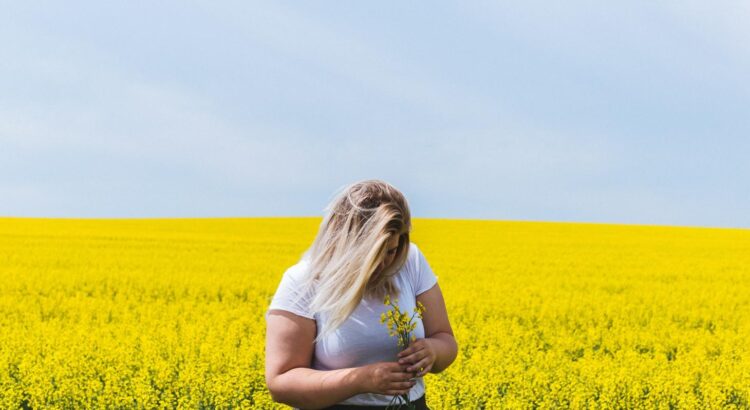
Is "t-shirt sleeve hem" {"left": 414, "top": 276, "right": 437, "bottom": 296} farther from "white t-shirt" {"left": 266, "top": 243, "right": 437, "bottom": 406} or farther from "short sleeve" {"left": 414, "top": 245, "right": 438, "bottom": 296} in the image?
"white t-shirt" {"left": 266, "top": 243, "right": 437, "bottom": 406}

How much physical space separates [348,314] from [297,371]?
0.84 ft

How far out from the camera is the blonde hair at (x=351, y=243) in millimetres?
2154

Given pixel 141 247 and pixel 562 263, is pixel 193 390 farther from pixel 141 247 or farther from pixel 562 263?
pixel 141 247

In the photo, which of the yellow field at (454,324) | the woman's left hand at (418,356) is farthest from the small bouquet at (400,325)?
the yellow field at (454,324)

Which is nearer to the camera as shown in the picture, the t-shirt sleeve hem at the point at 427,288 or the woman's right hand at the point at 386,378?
the woman's right hand at the point at 386,378

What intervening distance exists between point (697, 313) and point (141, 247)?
1738 centimetres

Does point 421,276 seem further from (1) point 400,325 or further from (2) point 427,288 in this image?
(1) point 400,325

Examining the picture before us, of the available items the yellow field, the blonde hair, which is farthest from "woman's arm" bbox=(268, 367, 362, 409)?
the yellow field

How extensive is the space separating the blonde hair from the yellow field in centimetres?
312

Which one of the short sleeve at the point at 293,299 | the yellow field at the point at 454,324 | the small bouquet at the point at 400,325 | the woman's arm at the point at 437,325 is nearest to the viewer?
the small bouquet at the point at 400,325

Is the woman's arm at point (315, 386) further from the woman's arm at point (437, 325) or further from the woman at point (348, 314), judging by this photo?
the woman's arm at point (437, 325)

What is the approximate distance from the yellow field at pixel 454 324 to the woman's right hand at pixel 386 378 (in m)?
3.05

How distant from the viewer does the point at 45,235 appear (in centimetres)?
2702

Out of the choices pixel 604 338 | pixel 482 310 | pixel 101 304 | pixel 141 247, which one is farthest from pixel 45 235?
pixel 604 338
